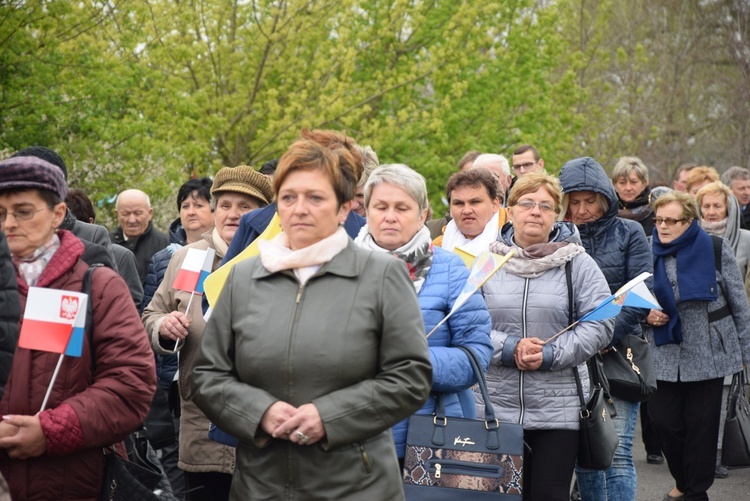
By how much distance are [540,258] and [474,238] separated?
103cm

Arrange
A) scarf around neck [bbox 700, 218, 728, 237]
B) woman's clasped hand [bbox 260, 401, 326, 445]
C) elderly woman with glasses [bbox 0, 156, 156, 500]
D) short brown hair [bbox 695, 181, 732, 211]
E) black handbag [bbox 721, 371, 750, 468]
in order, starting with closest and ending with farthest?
woman's clasped hand [bbox 260, 401, 326, 445] < elderly woman with glasses [bbox 0, 156, 156, 500] < black handbag [bbox 721, 371, 750, 468] < short brown hair [bbox 695, 181, 732, 211] < scarf around neck [bbox 700, 218, 728, 237]

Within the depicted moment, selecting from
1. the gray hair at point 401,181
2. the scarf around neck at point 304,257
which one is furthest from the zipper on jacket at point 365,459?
the gray hair at point 401,181

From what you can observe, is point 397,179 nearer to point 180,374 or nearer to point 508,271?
point 508,271

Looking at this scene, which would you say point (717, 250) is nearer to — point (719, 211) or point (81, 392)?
point (719, 211)

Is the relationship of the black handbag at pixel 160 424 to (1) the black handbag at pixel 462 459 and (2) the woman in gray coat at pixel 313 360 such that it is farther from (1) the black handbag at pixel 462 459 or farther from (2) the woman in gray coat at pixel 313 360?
(2) the woman in gray coat at pixel 313 360

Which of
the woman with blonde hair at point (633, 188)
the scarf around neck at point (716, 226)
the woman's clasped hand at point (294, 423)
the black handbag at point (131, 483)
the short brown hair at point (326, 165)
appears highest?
the woman with blonde hair at point (633, 188)

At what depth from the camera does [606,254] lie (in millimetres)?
7094

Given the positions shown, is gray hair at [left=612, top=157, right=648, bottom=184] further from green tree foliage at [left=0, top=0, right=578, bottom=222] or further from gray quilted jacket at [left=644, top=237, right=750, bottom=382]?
green tree foliage at [left=0, top=0, right=578, bottom=222]

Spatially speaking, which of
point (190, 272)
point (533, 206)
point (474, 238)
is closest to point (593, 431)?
point (533, 206)

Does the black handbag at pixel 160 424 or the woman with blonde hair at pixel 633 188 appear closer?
the black handbag at pixel 160 424

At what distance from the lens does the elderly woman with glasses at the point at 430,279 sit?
4980 mm

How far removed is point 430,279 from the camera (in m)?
5.18

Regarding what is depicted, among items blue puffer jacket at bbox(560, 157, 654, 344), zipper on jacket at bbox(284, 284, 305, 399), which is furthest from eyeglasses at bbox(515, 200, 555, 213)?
zipper on jacket at bbox(284, 284, 305, 399)

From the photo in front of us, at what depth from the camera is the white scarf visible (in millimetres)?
6828
